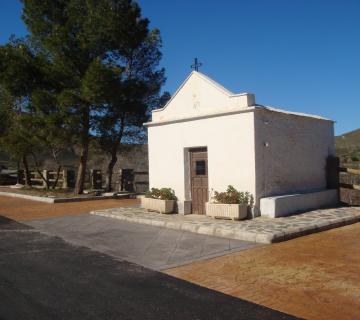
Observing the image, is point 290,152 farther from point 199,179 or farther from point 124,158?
point 124,158

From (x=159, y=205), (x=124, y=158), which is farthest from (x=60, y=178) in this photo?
(x=159, y=205)

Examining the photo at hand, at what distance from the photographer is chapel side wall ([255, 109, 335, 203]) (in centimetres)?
1156

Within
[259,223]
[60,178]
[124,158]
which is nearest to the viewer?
[259,223]

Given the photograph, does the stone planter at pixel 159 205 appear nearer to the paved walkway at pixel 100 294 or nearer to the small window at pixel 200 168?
the small window at pixel 200 168

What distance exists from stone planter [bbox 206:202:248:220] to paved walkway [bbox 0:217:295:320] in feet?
13.8

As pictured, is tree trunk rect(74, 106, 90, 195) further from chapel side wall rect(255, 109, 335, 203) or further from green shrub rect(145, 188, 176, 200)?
Answer: chapel side wall rect(255, 109, 335, 203)

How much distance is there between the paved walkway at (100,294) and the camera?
4918mm

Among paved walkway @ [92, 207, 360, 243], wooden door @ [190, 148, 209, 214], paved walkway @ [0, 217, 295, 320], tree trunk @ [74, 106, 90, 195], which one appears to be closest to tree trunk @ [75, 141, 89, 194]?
tree trunk @ [74, 106, 90, 195]

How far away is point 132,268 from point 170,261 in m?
0.77

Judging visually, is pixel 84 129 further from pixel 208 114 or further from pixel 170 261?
pixel 170 261

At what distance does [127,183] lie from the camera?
23.0 metres

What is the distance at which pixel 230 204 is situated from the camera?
36.8ft

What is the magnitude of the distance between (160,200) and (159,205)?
16 centimetres

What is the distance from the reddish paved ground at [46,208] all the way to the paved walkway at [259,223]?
9.07 ft
